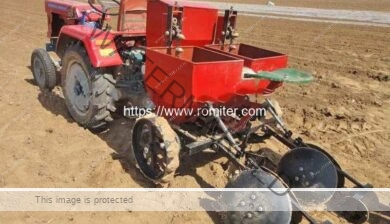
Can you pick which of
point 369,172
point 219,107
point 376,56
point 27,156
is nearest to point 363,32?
point 376,56

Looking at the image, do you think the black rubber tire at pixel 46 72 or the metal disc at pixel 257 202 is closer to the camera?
the metal disc at pixel 257 202

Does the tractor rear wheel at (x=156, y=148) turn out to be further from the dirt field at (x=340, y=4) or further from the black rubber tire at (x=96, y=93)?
the dirt field at (x=340, y=4)

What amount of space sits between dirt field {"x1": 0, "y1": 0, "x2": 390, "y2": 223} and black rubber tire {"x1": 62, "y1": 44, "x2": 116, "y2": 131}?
178 millimetres

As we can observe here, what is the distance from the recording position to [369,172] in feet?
15.3

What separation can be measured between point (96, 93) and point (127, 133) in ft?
2.28

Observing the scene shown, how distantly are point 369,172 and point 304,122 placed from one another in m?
1.44

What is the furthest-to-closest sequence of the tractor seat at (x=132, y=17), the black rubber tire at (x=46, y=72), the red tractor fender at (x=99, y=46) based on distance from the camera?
the black rubber tire at (x=46, y=72), the tractor seat at (x=132, y=17), the red tractor fender at (x=99, y=46)

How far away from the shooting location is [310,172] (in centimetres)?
396

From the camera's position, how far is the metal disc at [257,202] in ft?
10.2

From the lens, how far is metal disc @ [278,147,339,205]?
3.89 meters

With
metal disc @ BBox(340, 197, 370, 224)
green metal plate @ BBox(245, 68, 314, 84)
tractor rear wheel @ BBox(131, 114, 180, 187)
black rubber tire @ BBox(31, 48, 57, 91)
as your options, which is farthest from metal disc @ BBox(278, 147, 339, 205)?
black rubber tire @ BBox(31, 48, 57, 91)

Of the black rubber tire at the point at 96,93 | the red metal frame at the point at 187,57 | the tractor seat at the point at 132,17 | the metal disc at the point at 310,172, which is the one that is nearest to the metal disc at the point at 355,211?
the metal disc at the point at 310,172

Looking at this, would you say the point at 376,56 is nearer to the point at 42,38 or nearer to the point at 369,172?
the point at 369,172

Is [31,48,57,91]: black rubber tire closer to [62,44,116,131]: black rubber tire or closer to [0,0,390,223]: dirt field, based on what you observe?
[0,0,390,223]: dirt field
